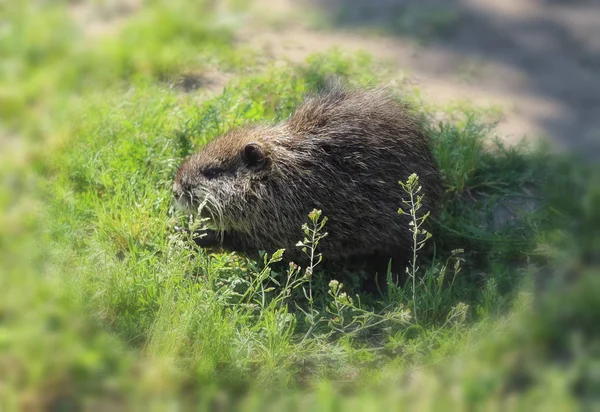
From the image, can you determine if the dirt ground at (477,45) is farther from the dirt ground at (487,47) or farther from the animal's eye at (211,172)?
the animal's eye at (211,172)

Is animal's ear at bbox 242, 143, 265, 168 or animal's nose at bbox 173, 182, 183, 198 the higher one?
animal's ear at bbox 242, 143, 265, 168

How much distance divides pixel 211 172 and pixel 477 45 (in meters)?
2.93

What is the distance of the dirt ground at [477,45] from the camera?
5.37 metres

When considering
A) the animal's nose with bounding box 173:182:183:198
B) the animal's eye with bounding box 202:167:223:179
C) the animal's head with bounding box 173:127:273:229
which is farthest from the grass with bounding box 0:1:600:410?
the animal's eye with bounding box 202:167:223:179

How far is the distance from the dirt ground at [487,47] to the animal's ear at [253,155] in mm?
1959

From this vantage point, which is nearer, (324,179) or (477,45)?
(324,179)

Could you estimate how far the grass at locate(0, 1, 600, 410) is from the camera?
334 centimetres

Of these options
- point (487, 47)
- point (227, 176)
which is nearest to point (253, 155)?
point (227, 176)

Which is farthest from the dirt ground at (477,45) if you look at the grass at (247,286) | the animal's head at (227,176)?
the animal's head at (227,176)

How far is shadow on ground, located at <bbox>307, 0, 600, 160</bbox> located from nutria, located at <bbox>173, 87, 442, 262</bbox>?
1338 millimetres

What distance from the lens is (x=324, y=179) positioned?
4.39 m

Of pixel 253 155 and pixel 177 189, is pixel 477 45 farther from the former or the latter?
pixel 177 189

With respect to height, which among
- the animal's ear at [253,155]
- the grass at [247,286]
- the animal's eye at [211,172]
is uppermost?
the animal's ear at [253,155]

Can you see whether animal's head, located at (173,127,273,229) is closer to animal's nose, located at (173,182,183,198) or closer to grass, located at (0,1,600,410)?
animal's nose, located at (173,182,183,198)
